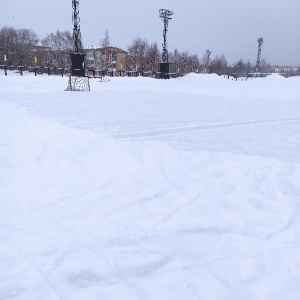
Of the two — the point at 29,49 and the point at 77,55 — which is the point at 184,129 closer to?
the point at 77,55

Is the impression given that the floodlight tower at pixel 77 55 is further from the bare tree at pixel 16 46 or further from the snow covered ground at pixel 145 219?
the bare tree at pixel 16 46

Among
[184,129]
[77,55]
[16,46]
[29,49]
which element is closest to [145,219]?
[184,129]

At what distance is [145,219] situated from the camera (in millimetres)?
3779

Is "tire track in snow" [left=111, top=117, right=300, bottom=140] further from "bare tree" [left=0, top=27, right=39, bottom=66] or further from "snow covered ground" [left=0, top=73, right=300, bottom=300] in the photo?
"bare tree" [left=0, top=27, right=39, bottom=66]

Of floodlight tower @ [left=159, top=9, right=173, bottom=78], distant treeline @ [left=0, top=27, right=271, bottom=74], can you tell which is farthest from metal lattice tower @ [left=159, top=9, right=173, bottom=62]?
distant treeline @ [left=0, top=27, right=271, bottom=74]

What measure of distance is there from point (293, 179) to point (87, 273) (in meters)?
3.38

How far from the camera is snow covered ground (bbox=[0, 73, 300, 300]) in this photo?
2.68 meters

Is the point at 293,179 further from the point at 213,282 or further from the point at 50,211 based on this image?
the point at 50,211

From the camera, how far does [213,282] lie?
105 inches

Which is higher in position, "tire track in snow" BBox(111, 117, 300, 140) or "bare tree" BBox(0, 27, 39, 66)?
"bare tree" BBox(0, 27, 39, 66)

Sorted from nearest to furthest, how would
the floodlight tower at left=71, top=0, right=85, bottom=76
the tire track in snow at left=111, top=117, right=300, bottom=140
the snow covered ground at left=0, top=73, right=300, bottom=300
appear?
the snow covered ground at left=0, top=73, right=300, bottom=300, the tire track in snow at left=111, top=117, right=300, bottom=140, the floodlight tower at left=71, top=0, right=85, bottom=76

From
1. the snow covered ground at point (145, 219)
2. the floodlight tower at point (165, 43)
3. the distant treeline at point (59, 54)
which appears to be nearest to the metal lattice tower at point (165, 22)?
the floodlight tower at point (165, 43)

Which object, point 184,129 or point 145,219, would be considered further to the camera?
point 184,129

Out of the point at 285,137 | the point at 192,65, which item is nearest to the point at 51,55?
the point at 192,65
